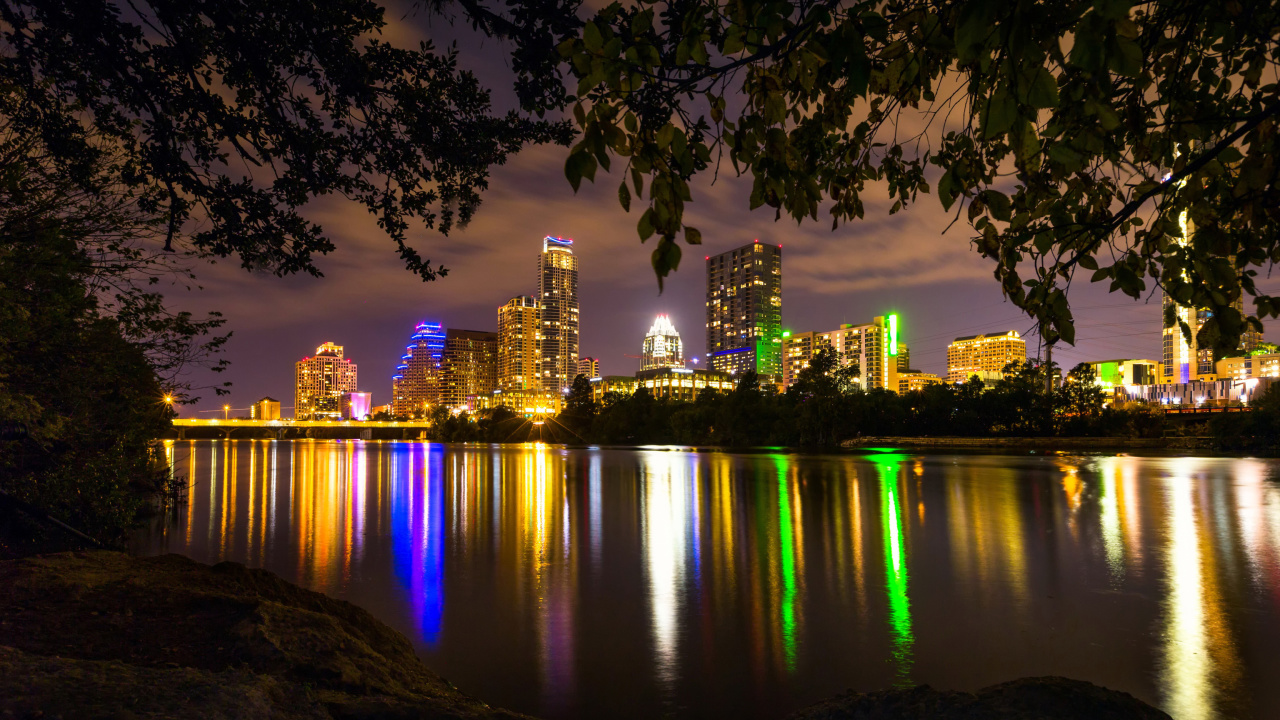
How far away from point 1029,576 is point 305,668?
12.6 metres

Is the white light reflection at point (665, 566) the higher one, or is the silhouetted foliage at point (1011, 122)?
the silhouetted foliage at point (1011, 122)

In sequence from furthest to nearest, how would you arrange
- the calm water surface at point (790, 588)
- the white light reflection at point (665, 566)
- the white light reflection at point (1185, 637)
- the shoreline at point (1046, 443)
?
the shoreline at point (1046, 443) → the white light reflection at point (665, 566) → the calm water surface at point (790, 588) → the white light reflection at point (1185, 637)

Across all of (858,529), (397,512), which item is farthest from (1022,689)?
(397,512)

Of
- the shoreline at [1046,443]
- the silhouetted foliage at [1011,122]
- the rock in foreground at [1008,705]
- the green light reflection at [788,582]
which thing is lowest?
the shoreline at [1046,443]

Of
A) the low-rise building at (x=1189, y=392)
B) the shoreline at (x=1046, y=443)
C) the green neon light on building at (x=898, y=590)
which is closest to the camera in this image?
the green neon light on building at (x=898, y=590)

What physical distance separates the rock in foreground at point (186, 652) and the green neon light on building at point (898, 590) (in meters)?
5.30

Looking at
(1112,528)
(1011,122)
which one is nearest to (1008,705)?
(1011,122)

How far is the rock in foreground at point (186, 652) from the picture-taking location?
384 cm

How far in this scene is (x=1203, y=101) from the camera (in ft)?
13.0

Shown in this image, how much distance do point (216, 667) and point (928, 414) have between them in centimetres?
7758

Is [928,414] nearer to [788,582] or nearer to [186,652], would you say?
[788,582]

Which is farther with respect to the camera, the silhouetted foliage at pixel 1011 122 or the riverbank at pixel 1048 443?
the riverbank at pixel 1048 443

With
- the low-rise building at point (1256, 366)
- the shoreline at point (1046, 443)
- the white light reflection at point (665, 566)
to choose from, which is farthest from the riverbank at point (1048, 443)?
the low-rise building at point (1256, 366)

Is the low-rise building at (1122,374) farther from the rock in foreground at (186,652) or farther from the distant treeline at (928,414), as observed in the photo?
the rock in foreground at (186,652)
